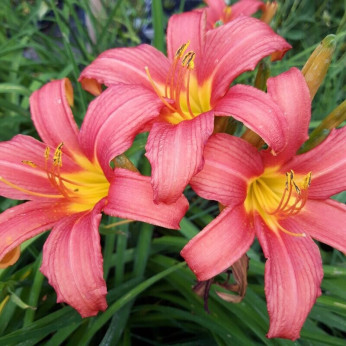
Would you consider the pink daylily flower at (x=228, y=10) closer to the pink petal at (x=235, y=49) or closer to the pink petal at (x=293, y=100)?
the pink petal at (x=235, y=49)

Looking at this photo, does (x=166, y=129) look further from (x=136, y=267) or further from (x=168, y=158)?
(x=136, y=267)

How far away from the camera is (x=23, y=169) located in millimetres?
774

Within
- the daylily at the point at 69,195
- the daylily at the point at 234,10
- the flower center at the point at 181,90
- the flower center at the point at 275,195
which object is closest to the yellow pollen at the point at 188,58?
the flower center at the point at 181,90

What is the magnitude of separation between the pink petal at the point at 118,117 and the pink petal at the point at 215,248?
0.19 meters

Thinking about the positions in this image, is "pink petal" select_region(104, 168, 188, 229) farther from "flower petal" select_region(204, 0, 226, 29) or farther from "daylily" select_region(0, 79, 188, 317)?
"flower petal" select_region(204, 0, 226, 29)

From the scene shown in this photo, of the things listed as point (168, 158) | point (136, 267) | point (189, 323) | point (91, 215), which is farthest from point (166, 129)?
point (189, 323)

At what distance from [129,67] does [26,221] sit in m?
0.34

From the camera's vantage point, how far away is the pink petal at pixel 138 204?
60cm

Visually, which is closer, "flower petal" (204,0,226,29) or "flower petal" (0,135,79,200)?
"flower petal" (0,135,79,200)

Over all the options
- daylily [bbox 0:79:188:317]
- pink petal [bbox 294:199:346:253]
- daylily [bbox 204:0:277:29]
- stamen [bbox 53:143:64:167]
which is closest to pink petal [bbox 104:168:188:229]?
daylily [bbox 0:79:188:317]

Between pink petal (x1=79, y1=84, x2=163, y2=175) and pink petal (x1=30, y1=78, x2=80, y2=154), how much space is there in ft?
0.30

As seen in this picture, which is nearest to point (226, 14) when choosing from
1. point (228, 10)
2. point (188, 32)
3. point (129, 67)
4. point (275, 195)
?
point (228, 10)

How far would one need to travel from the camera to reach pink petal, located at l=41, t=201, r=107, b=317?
→ 0.60 metres

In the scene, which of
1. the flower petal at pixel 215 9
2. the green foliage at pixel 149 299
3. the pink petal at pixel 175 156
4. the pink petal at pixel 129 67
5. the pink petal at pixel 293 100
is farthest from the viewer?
the flower petal at pixel 215 9
